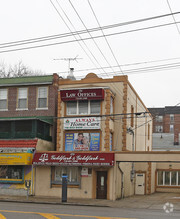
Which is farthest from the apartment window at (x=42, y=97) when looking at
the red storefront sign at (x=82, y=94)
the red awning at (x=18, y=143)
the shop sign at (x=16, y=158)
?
the shop sign at (x=16, y=158)

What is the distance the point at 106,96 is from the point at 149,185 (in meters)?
13.6

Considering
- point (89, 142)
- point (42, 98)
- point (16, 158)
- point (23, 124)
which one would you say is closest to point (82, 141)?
point (89, 142)

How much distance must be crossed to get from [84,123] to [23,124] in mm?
5282

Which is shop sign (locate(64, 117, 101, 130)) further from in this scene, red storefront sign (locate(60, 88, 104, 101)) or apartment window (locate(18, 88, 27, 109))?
apartment window (locate(18, 88, 27, 109))

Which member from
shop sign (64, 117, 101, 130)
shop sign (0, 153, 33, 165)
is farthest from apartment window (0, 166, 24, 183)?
shop sign (64, 117, 101, 130)

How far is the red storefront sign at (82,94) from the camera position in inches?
1198

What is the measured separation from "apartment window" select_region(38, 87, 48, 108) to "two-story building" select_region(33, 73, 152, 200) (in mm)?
1621

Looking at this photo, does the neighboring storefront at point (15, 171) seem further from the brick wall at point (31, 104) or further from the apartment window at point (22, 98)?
the apartment window at point (22, 98)

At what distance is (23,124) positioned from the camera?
32.2 m

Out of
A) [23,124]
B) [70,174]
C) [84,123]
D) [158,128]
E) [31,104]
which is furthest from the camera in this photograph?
[158,128]

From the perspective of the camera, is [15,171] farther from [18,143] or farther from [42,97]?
[42,97]

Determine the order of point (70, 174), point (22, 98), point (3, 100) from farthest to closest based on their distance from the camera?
point (3, 100)
point (22, 98)
point (70, 174)

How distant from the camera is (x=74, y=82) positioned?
3338cm

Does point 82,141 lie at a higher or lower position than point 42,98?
lower
